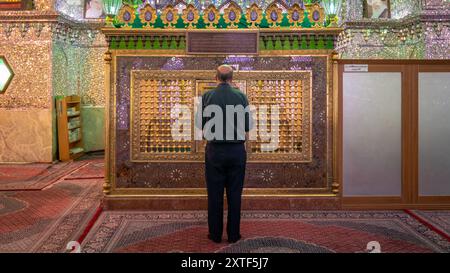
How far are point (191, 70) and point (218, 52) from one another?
35 centimetres

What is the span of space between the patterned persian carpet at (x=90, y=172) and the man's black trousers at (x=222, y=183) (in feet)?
13.1

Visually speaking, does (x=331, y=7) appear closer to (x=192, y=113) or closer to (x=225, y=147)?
(x=192, y=113)

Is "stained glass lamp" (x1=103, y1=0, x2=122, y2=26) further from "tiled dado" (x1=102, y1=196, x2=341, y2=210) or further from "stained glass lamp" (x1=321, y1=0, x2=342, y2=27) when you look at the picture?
"stained glass lamp" (x1=321, y1=0, x2=342, y2=27)

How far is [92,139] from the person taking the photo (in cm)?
1062

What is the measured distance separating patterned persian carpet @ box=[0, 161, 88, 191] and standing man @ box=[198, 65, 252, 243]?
3.51 m

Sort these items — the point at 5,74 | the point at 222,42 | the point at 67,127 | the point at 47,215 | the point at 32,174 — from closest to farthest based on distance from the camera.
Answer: the point at 47,215
the point at 222,42
the point at 32,174
the point at 5,74
the point at 67,127

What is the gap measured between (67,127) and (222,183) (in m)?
6.03

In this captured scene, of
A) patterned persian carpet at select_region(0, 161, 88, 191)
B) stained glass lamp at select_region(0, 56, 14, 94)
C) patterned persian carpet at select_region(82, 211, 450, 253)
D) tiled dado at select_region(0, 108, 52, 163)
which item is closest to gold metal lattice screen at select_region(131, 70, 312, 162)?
patterned persian carpet at select_region(82, 211, 450, 253)

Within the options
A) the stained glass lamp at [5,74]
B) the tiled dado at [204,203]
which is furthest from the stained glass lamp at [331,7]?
the stained glass lamp at [5,74]

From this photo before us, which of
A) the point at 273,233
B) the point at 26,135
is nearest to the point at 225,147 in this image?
the point at 273,233

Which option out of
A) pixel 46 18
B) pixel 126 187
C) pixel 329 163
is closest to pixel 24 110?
pixel 46 18

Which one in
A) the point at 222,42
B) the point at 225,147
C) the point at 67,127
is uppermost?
the point at 222,42

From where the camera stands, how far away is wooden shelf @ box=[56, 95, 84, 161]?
919 centimetres

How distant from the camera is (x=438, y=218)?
4.96m
